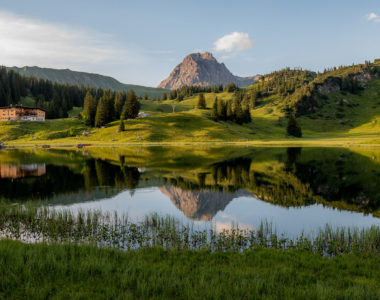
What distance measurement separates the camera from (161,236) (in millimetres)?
16484

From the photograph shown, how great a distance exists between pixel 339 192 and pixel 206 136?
9827cm

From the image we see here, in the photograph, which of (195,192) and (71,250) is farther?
(195,192)

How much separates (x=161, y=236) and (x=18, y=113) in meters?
191

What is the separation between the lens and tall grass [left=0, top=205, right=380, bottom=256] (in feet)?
49.5

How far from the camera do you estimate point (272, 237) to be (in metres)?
16.9

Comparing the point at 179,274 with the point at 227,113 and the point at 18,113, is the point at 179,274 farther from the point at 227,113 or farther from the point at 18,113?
the point at 18,113

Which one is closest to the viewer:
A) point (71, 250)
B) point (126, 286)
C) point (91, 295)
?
point (91, 295)

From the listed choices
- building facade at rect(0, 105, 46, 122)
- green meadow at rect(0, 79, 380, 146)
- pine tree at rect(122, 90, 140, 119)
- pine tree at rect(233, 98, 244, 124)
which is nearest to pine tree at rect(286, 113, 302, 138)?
green meadow at rect(0, 79, 380, 146)

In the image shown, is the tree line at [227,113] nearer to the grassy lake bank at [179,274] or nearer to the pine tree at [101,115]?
the pine tree at [101,115]

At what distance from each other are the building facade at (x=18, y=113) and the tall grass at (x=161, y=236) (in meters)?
178

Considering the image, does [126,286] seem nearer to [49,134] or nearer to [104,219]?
[104,219]

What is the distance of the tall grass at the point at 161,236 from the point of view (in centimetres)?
1509

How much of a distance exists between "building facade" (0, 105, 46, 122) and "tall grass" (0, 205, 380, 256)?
178m

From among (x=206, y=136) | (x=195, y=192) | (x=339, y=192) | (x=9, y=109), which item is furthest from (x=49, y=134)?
(x=339, y=192)
